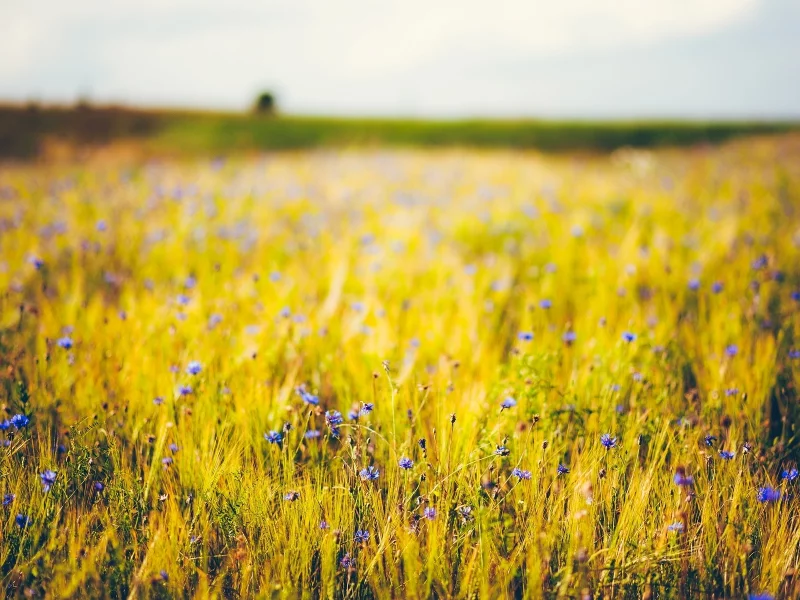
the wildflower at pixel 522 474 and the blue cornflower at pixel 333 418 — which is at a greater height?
the blue cornflower at pixel 333 418

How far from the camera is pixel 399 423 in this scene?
5.78 ft

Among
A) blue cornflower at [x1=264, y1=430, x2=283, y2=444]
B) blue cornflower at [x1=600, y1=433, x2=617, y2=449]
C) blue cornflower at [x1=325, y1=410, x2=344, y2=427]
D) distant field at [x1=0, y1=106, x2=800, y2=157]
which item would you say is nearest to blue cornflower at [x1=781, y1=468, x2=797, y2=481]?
blue cornflower at [x1=600, y1=433, x2=617, y2=449]

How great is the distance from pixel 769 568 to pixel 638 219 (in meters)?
4.07

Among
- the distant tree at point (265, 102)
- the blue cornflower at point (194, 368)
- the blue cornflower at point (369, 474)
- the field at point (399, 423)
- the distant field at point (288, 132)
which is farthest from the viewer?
the distant tree at point (265, 102)

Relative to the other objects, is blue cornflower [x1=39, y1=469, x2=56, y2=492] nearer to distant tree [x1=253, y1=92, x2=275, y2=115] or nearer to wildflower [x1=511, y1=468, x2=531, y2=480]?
wildflower [x1=511, y1=468, x2=531, y2=480]

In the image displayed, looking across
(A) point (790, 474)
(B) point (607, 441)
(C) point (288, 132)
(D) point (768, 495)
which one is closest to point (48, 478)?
(B) point (607, 441)

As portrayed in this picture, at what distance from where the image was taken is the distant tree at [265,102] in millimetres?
30891

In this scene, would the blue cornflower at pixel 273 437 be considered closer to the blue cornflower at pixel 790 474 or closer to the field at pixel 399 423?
the field at pixel 399 423

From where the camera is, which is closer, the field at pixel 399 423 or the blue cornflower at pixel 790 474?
the field at pixel 399 423

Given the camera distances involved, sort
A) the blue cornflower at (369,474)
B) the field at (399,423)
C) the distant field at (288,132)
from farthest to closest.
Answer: the distant field at (288,132)
the blue cornflower at (369,474)
the field at (399,423)

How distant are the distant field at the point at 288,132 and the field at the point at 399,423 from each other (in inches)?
496

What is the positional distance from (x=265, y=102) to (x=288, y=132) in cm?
1213

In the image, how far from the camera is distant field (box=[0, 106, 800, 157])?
1544 centimetres

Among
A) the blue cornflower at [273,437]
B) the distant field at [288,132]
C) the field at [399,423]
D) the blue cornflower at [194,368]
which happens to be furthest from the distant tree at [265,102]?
the blue cornflower at [273,437]
